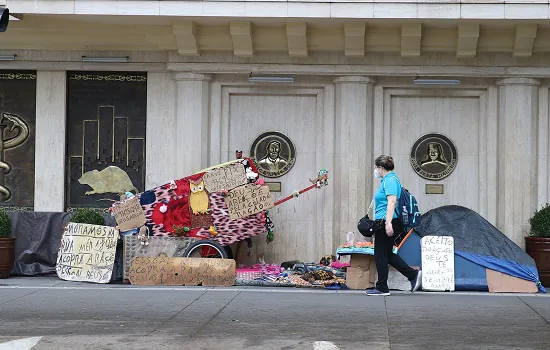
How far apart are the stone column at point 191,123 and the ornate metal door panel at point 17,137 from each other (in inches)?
98.1

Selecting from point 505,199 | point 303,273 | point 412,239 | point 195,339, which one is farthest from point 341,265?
point 195,339

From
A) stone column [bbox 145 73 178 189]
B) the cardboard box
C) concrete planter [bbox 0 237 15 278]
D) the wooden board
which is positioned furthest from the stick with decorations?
concrete planter [bbox 0 237 15 278]

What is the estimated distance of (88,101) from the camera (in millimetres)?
16938

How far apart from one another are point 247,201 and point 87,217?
96.9 inches

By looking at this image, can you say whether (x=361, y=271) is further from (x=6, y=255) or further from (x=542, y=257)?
(x=6, y=255)

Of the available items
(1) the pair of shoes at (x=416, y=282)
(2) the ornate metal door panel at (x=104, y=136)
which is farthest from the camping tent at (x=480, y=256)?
(2) the ornate metal door panel at (x=104, y=136)

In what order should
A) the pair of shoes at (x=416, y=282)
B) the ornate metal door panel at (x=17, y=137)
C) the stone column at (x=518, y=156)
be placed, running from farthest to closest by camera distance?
the ornate metal door panel at (x=17, y=137), the stone column at (x=518, y=156), the pair of shoes at (x=416, y=282)

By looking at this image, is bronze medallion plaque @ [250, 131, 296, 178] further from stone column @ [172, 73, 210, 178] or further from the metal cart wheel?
the metal cart wheel

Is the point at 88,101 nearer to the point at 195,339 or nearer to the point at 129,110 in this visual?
the point at 129,110

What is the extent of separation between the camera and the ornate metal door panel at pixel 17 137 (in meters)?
16.9

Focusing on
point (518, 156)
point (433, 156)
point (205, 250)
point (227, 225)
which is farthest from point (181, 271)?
point (518, 156)

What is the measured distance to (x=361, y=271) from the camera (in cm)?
1449

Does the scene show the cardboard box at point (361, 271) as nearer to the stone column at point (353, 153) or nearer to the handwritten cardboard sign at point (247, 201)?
the handwritten cardboard sign at point (247, 201)

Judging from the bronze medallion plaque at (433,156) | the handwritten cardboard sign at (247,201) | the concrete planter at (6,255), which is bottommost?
the concrete planter at (6,255)
